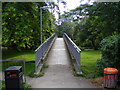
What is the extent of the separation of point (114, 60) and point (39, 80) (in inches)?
131

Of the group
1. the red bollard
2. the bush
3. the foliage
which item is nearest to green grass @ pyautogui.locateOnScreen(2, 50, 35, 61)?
the foliage

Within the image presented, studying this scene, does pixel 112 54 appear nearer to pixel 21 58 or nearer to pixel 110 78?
pixel 110 78

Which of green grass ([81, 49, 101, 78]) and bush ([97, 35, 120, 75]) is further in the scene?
green grass ([81, 49, 101, 78])

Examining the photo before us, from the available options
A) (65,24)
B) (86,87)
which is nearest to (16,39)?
(86,87)

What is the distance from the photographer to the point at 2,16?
8789 mm

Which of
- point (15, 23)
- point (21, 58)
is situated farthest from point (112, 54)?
point (21, 58)

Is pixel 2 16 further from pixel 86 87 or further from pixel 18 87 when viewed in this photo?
pixel 86 87

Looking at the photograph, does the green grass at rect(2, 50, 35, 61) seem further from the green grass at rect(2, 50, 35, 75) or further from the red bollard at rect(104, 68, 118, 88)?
the red bollard at rect(104, 68, 118, 88)

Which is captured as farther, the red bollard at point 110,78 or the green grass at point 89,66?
the green grass at point 89,66

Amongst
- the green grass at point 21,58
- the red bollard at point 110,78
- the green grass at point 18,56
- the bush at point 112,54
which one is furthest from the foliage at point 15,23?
the red bollard at point 110,78

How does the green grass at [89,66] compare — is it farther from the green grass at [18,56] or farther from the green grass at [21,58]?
the green grass at [18,56]

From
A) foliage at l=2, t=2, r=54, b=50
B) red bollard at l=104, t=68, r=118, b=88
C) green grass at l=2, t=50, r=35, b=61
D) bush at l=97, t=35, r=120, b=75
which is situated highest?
foliage at l=2, t=2, r=54, b=50

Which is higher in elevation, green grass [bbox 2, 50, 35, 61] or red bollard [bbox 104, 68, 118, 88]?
red bollard [bbox 104, 68, 118, 88]

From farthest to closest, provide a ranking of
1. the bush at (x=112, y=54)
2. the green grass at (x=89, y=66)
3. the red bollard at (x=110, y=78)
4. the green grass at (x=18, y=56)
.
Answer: the green grass at (x=18, y=56) < the green grass at (x=89, y=66) < the bush at (x=112, y=54) < the red bollard at (x=110, y=78)
